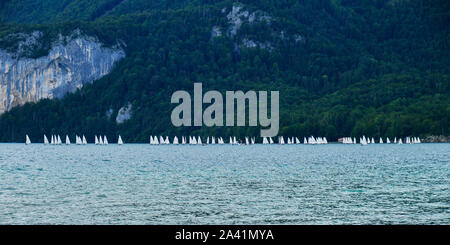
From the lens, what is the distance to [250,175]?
67875 mm

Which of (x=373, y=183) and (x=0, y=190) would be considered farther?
(x=373, y=183)

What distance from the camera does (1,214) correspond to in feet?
128

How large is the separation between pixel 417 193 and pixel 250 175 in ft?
70.0

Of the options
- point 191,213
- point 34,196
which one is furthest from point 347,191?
point 34,196

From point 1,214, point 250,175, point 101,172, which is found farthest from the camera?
point 101,172

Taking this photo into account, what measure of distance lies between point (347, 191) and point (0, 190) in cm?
2594
